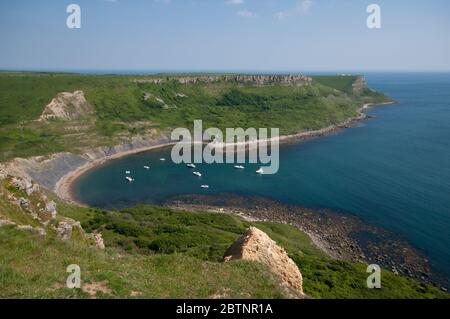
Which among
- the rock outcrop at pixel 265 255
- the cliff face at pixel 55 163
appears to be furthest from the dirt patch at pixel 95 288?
the cliff face at pixel 55 163

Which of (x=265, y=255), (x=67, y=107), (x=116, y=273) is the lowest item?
(x=265, y=255)

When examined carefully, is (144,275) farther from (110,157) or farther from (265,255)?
(110,157)

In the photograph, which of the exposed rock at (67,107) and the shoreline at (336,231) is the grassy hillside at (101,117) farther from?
the shoreline at (336,231)

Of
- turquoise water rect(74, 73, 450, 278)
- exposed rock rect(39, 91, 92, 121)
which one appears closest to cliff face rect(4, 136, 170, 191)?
turquoise water rect(74, 73, 450, 278)

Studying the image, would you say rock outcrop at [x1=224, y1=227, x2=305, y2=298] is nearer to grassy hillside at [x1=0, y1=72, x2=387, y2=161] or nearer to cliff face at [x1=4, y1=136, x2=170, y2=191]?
cliff face at [x1=4, y1=136, x2=170, y2=191]

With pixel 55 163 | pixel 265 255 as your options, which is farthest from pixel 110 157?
pixel 265 255
